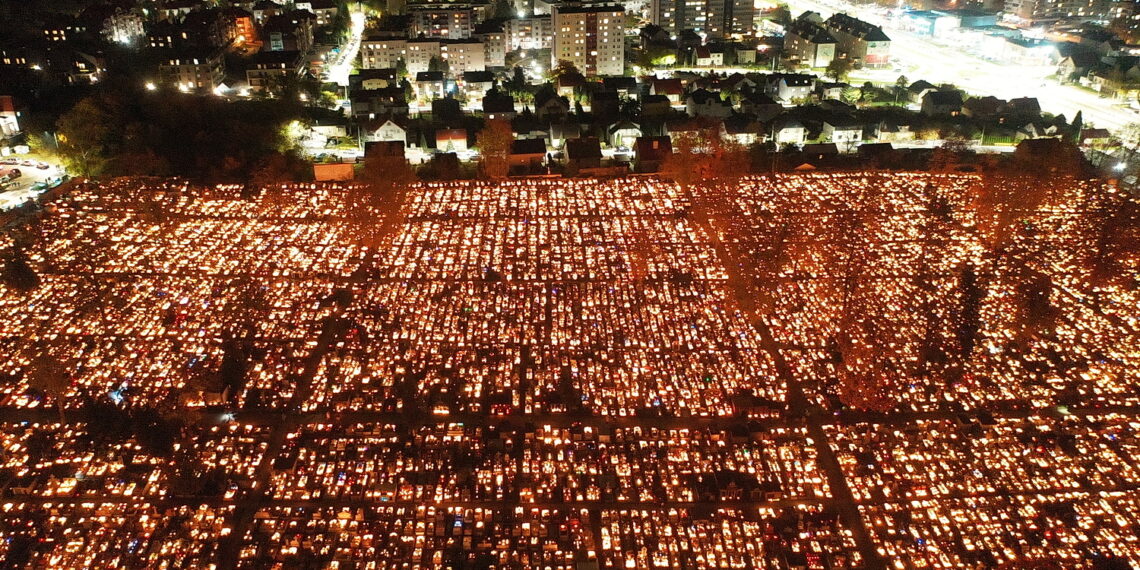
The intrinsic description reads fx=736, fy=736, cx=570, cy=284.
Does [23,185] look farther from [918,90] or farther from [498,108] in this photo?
[918,90]

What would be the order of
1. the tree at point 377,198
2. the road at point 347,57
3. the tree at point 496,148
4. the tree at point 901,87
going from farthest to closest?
the road at point 347,57, the tree at point 901,87, the tree at point 496,148, the tree at point 377,198

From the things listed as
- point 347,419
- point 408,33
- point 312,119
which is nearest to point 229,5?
point 408,33

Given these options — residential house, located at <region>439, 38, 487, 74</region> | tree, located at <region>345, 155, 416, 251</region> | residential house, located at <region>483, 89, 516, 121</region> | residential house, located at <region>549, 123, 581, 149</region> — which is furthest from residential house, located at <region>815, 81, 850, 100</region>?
tree, located at <region>345, 155, 416, 251</region>

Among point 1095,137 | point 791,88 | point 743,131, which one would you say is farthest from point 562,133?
point 1095,137

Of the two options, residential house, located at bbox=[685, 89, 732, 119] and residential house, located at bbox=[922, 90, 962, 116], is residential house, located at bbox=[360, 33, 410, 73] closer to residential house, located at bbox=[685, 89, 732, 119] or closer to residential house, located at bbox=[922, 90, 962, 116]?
residential house, located at bbox=[685, 89, 732, 119]

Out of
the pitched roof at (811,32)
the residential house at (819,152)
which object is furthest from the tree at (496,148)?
the pitched roof at (811,32)

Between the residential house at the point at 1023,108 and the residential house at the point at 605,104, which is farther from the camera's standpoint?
the residential house at the point at 605,104

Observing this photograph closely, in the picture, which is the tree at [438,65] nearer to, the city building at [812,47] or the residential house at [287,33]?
the residential house at [287,33]
